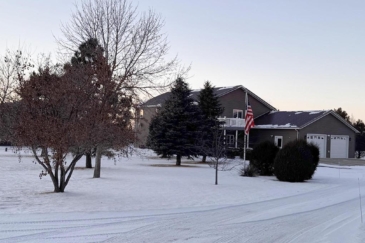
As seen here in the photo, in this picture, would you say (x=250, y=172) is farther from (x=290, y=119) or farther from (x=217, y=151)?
(x=290, y=119)

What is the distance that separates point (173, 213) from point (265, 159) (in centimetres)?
1401

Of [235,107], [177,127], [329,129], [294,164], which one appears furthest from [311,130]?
[294,164]

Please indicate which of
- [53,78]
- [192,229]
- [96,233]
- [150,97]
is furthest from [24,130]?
[150,97]

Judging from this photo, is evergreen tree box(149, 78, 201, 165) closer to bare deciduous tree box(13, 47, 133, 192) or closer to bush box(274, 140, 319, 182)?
bush box(274, 140, 319, 182)

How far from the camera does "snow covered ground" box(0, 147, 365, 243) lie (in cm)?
909

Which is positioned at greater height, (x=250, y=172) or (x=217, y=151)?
(x=217, y=151)

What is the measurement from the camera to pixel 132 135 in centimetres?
1522

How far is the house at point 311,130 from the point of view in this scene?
45.8 metres

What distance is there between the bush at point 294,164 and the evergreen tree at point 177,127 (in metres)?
12.2

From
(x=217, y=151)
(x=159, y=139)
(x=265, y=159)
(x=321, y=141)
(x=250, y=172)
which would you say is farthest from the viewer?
(x=321, y=141)

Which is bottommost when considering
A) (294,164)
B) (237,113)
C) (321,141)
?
(294,164)

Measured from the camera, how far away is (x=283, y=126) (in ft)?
151

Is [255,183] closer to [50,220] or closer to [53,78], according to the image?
[53,78]

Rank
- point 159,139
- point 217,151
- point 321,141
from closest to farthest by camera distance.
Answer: point 217,151
point 159,139
point 321,141
